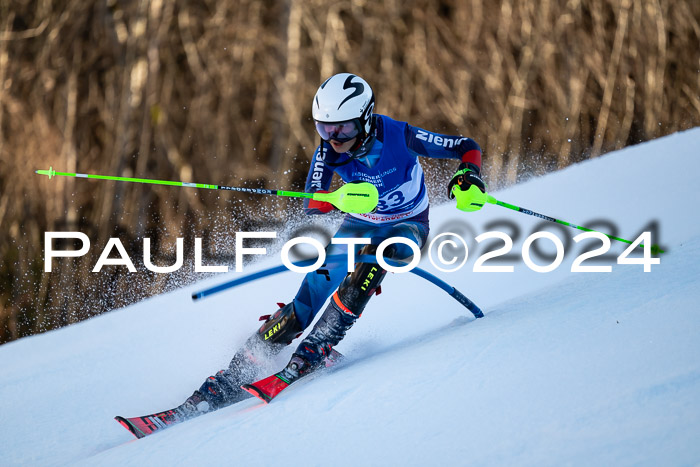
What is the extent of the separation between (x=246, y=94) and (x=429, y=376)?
6.82 metres

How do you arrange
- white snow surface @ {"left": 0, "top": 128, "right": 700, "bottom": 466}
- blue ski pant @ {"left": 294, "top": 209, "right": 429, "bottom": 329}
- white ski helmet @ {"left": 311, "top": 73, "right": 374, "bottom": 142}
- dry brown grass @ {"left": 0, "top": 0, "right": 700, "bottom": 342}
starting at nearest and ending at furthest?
white snow surface @ {"left": 0, "top": 128, "right": 700, "bottom": 466} < white ski helmet @ {"left": 311, "top": 73, "right": 374, "bottom": 142} < blue ski pant @ {"left": 294, "top": 209, "right": 429, "bottom": 329} < dry brown grass @ {"left": 0, "top": 0, "right": 700, "bottom": 342}

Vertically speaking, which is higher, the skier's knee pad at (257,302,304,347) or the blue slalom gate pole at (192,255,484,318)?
the blue slalom gate pole at (192,255,484,318)

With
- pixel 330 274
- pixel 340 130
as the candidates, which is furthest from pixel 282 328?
pixel 340 130

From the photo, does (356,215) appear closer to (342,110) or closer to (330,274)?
(330,274)

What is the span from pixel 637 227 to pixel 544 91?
5.29 metres

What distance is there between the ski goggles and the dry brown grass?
5.25 meters

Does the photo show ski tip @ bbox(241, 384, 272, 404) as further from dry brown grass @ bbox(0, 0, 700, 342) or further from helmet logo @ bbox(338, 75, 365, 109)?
dry brown grass @ bbox(0, 0, 700, 342)

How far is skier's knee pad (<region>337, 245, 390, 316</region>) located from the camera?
9.75 feet

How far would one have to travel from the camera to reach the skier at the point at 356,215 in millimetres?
2939

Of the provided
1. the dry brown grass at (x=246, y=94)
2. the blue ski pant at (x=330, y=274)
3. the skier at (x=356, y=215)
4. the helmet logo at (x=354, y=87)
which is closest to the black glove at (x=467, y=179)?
the skier at (x=356, y=215)

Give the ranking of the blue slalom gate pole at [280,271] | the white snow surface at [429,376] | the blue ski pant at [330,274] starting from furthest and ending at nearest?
the blue ski pant at [330,274], the blue slalom gate pole at [280,271], the white snow surface at [429,376]

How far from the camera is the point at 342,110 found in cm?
288

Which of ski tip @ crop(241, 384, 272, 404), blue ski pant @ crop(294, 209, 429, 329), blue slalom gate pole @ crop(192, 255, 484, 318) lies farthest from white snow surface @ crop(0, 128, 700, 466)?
blue ski pant @ crop(294, 209, 429, 329)

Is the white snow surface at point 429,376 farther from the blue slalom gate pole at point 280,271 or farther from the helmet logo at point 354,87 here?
the helmet logo at point 354,87
